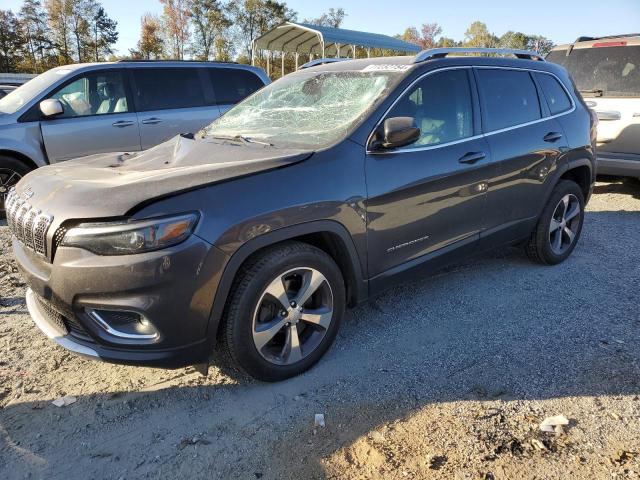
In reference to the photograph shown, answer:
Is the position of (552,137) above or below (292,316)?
above

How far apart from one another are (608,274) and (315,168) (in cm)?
322

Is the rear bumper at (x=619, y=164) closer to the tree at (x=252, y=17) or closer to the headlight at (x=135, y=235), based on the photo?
the headlight at (x=135, y=235)

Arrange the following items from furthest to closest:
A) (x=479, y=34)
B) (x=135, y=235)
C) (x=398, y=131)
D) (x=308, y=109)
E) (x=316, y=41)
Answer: (x=479, y=34) → (x=316, y=41) → (x=308, y=109) → (x=398, y=131) → (x=135, y=235)

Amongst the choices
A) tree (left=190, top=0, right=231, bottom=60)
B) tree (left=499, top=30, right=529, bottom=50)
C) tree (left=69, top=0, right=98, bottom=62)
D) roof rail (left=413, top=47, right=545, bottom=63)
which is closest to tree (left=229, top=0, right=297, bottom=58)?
tree (left=190, top=0, right=231, bottom=60)

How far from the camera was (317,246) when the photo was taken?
3.03 meters

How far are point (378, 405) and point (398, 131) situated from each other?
157 cm

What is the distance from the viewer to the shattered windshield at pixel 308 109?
3.15m

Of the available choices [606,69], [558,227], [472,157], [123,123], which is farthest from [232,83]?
[606,69]

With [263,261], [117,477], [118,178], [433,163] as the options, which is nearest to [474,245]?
[433,163]

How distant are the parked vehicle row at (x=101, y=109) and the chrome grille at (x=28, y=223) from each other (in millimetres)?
3644

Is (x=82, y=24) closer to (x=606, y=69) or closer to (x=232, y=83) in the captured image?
(x=232, y=83)

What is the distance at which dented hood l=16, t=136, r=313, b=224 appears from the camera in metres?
2.37

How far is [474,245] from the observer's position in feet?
12.5

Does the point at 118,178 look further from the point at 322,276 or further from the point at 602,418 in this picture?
the point at 602,418
